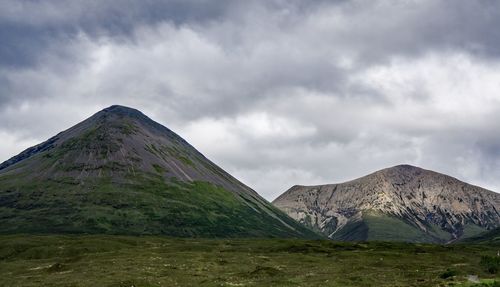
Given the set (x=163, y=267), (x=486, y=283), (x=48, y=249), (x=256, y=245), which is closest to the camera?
(x=486, y=283)

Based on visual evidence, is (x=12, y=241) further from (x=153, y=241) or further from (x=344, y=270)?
(x=344, y=270)

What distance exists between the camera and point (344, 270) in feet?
275

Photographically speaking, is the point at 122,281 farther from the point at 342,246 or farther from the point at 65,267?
the point at 342,246

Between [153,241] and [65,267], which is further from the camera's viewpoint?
[153,241]

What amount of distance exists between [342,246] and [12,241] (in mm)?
101206

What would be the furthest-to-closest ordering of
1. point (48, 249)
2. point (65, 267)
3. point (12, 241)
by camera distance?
1. point (12, 241)
2. point (48, 249)
3. point (65, 267)

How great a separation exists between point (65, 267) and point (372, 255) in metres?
68.7

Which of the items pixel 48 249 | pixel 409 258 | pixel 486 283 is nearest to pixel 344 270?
pixel 409 258

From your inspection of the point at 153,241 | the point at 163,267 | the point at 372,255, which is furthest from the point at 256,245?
the point at 163,267

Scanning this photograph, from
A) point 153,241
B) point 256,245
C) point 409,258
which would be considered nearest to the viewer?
point 409,258

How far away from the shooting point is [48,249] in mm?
133125

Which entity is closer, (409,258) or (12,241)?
(409,258)

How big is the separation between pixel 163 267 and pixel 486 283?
58741mm

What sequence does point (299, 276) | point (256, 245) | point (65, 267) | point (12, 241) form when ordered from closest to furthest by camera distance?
point (299, 276), point (65, 267), point (12, 241), point (256, 245)
